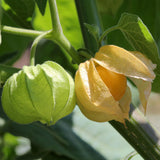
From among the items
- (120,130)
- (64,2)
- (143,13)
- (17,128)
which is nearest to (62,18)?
(64,2)

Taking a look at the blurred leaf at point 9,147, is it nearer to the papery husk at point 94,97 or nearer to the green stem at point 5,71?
the green stem at point 5,71

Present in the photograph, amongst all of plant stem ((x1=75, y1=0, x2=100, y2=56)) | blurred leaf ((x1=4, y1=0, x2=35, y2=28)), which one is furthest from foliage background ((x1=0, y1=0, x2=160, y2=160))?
plant stem ((x1=75, y1=0, x2=100, y2=56))

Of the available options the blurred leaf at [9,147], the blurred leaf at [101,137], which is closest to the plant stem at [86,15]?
the blurred leaf at [101,137]

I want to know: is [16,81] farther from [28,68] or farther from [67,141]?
[67,141]

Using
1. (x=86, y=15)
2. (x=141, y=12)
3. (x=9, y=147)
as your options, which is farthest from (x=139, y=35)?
(x=9, y=147)

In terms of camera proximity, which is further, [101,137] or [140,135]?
[101,137]

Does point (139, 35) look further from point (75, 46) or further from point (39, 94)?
point (75, 46)
